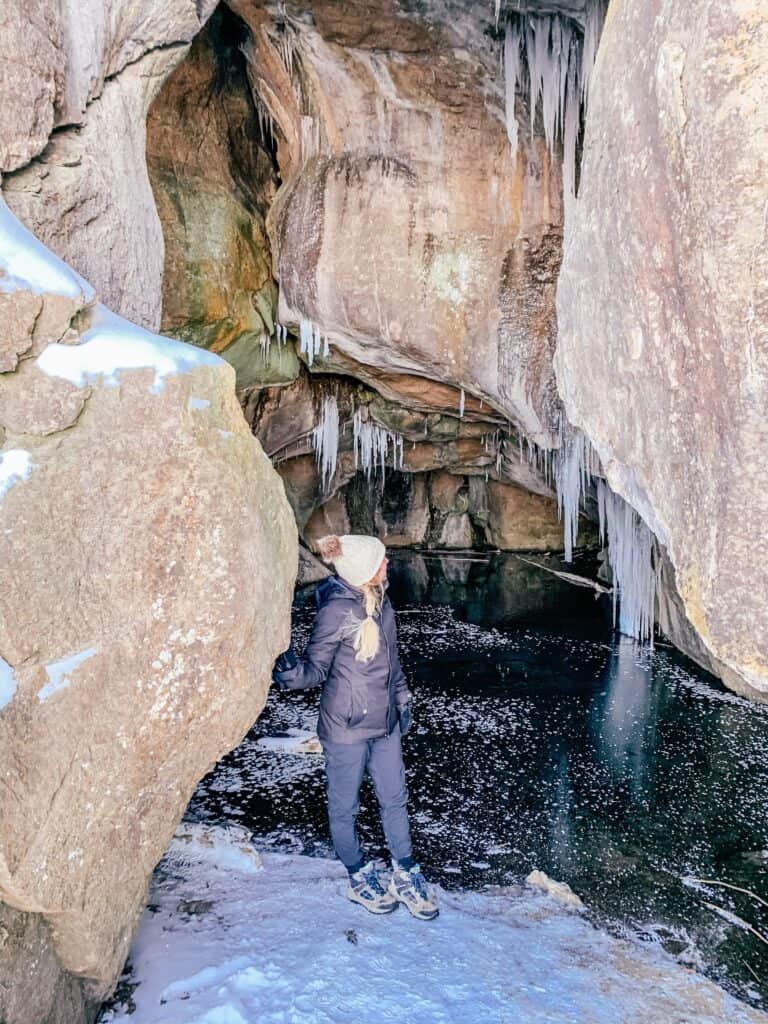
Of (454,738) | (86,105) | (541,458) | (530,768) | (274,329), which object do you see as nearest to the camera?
(86,105)

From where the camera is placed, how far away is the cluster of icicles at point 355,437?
11.3 m

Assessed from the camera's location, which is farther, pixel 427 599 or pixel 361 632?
pixel 427 599

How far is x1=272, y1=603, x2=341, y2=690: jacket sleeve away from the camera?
11.2 feet

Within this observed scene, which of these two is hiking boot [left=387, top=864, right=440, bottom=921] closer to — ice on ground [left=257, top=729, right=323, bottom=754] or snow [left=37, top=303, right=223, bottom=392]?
ice on ground [left=257, top=729, right=323, bottom=754]

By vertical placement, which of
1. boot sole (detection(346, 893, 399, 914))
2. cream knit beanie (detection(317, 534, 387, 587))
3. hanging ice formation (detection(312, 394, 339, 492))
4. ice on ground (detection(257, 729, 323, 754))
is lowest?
ice on ground (detection(257, 729, 323, 754))

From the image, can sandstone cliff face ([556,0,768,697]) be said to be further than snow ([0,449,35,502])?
Yes

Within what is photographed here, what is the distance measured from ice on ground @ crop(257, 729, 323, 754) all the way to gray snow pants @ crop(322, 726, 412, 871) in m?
2.58

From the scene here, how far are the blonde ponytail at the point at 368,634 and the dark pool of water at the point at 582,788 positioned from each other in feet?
5.77

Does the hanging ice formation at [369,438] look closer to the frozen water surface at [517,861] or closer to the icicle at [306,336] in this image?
the icicle at [306,336]

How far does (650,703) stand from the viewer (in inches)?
301

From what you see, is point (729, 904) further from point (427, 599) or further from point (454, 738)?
Result: point (427, 599)

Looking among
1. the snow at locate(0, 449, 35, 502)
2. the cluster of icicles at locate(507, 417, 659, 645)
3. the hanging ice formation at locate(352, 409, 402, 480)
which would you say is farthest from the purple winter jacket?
the hanging ice formation at locate(352, 409, 402, 480)

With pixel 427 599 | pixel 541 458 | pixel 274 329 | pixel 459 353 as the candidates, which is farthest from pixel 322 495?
pixel 459 353

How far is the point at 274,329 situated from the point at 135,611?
6691mm
